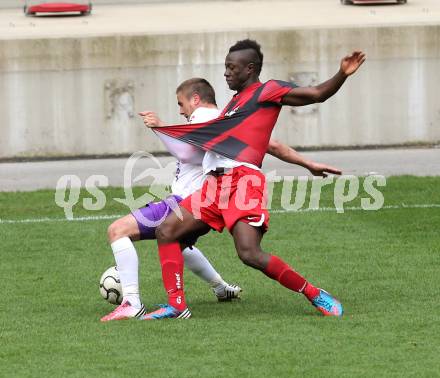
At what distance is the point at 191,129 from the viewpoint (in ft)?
30.1

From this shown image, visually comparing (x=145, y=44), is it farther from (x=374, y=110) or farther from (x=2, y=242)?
(x=2, y=242)

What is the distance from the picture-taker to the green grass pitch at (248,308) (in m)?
7.64

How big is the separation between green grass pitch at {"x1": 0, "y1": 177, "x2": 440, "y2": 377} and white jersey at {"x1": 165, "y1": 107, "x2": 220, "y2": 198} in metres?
0.92

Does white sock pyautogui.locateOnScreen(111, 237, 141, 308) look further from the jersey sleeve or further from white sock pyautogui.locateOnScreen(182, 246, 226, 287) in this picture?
the jersey sleeve

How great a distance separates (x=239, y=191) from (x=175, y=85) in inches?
445

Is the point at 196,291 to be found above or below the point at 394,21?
below

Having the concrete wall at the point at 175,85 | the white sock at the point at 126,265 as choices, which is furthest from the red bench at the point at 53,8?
the white sock at the point at 126,265

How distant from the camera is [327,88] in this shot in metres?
8.57

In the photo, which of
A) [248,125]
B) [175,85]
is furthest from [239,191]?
[175,85]

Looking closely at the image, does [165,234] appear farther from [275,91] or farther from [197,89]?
[275,91]

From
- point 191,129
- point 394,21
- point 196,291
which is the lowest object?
point 196,291

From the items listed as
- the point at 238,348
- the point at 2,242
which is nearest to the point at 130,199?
the point at 2,242

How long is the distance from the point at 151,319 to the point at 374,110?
39.1 ft

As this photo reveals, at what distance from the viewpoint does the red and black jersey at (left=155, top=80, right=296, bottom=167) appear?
8914mm
